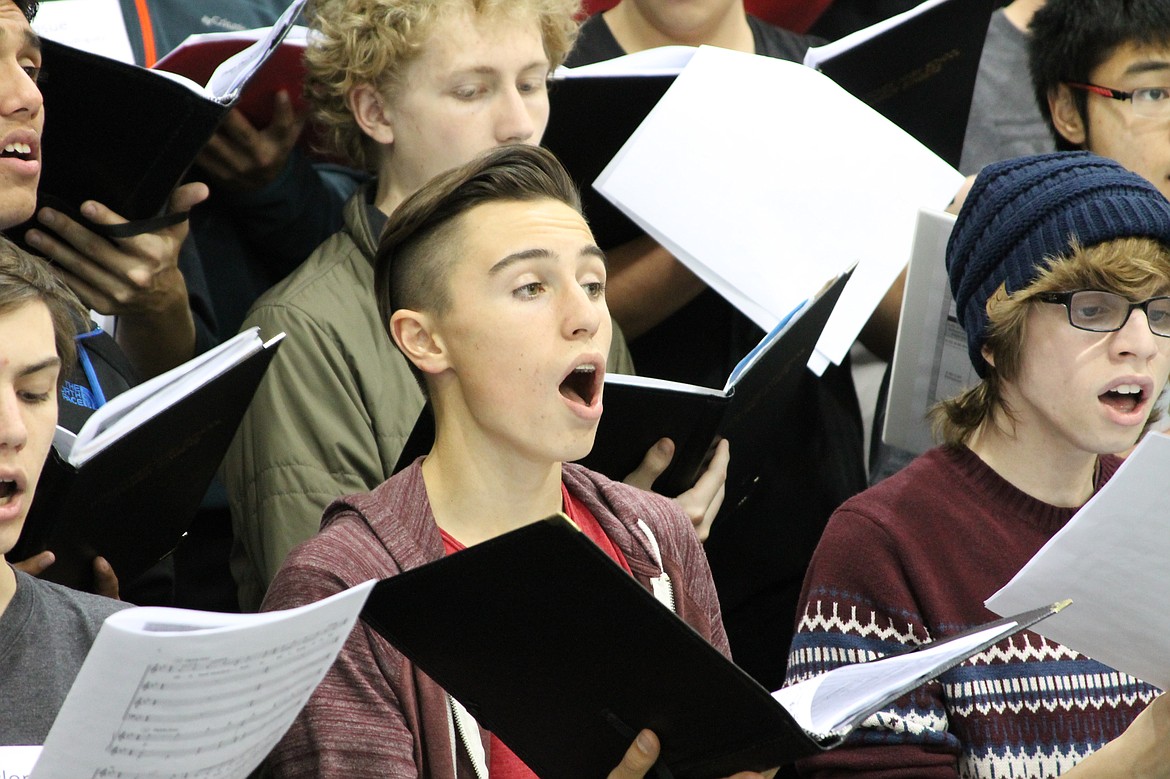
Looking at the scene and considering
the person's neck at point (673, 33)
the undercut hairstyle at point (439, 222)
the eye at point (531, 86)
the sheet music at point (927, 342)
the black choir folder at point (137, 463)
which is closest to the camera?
the black choir folder at point (137, 463)

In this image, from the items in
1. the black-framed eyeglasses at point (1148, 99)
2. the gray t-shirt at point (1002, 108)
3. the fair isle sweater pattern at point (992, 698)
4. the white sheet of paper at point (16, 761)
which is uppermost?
the black-framed eyeglasses at point (1148, 99)

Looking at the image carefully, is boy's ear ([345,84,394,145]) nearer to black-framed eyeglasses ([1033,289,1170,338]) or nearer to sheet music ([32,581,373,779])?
black-framed eyeglasses ([1033,289,1170,338])

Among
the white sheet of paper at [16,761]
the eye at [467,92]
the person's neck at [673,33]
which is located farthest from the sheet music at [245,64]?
the white sheet of paper at [16,761]

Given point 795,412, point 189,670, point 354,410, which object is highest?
point 189,670

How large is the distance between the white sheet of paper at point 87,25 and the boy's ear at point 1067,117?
1.90 meters

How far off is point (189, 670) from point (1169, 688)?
1.24m

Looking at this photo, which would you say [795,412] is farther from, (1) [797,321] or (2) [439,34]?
(2) [439,34]

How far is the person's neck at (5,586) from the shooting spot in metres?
1.89

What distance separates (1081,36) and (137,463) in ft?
7.04

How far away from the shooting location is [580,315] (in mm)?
2236

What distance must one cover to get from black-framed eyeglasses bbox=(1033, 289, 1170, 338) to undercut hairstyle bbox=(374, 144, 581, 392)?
2.55 ft

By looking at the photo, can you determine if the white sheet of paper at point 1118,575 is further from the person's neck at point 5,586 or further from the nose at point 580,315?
the person's neck at point 5,586

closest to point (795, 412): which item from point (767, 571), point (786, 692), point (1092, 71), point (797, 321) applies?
point (767, 571)

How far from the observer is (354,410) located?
2664mm
